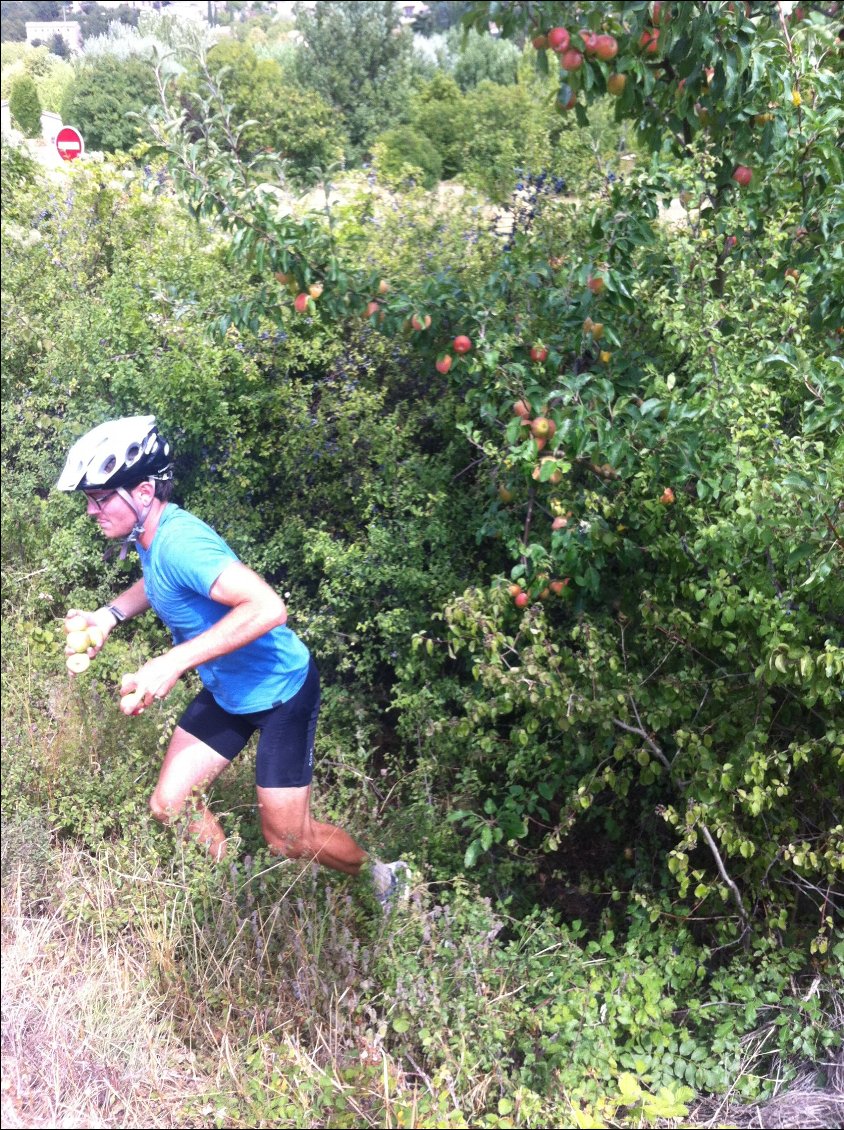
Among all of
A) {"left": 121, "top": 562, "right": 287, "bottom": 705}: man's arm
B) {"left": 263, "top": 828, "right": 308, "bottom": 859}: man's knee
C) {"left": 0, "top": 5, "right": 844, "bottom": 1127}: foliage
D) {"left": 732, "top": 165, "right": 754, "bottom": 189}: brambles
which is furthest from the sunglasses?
{"left": 732, "top": 165, "right": 754, "bottom": 189}: brambles

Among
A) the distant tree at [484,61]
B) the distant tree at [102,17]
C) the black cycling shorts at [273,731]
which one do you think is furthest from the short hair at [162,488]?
the distant tree at [484,61]

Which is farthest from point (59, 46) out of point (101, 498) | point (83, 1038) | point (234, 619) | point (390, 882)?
point (83, 1038)

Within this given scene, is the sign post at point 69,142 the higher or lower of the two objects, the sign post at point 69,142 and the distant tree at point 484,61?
the lower

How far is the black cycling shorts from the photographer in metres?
3.55

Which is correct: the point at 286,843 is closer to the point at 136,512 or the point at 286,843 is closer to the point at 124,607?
the point at 124,607

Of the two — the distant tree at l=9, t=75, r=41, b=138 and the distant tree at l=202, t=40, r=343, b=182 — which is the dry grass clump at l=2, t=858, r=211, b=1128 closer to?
the distant tree at l=202, t=40, r=343, b=182

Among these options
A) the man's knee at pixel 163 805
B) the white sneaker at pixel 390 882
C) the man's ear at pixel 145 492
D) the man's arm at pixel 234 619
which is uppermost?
the man's ear at pixel 145 492

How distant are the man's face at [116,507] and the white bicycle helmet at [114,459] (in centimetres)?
3

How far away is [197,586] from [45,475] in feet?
8.21

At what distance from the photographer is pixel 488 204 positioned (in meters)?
5.48

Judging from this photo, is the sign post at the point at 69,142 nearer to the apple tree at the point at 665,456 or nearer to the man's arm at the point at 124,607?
the apple tree at the point at 665,456

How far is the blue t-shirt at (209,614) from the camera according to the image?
3256 mm

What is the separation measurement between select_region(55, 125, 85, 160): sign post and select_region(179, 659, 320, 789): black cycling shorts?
2.38 m

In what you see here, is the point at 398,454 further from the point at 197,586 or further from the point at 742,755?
the point at 742,755
